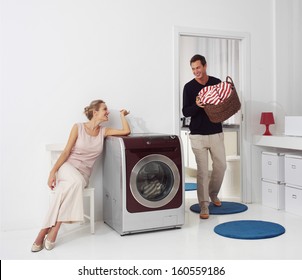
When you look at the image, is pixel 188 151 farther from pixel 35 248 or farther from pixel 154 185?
pixel 35 248

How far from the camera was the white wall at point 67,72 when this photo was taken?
3.73 meters

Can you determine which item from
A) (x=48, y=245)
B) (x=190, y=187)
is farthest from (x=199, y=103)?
(x=48, y=245)

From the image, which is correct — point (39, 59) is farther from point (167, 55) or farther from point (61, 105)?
point (167, 55)

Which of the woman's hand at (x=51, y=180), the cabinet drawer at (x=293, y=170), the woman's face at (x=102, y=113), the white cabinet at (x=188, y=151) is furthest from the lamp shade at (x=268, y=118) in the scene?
the woman's hand at (x=51, y=180)

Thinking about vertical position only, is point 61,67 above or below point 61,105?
above

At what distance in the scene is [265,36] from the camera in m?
4.84

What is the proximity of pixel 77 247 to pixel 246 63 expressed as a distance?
2.84 m

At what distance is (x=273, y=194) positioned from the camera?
451 centimetres

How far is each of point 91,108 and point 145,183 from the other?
0.87m

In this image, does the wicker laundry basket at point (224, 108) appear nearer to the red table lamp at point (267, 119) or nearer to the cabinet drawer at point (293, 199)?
the red table lamp at point (267, 119)

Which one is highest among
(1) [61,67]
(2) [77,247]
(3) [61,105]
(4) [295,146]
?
(1) [61,67]
